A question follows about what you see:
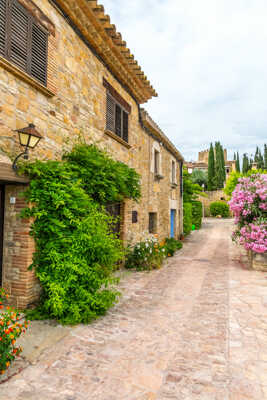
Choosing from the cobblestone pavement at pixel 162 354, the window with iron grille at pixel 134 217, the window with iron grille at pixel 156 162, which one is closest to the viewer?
the cobblestone pavement at pixel 162 354

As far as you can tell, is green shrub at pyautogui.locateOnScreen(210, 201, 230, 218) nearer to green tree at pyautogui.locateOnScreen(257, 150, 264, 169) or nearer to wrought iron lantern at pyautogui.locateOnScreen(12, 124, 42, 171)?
green tree at pyautogui.locateOnScreen(257, 150, 264, 169)

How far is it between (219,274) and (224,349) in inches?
172

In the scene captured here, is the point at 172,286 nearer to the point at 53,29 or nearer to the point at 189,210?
the point at 53,29

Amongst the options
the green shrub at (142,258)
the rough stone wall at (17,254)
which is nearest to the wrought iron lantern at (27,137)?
the rough stone wall at (17,254)

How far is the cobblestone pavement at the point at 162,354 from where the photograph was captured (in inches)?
98.5

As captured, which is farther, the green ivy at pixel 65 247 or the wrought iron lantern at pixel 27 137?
the green ivy at pixel 65 247

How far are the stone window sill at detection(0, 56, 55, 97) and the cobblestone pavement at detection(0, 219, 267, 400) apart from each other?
3.70 metres

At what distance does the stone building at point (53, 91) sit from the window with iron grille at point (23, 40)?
0.5 inches

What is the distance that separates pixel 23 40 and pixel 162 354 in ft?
16.0

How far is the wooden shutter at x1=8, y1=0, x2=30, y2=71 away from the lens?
3754mm

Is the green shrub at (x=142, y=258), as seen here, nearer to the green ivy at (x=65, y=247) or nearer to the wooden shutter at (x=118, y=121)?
the wooden shutter at (x=118, y=121)

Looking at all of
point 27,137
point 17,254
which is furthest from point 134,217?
point 27,137

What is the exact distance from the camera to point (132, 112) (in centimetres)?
837

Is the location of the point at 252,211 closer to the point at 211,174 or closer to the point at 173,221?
the point at 173,221
